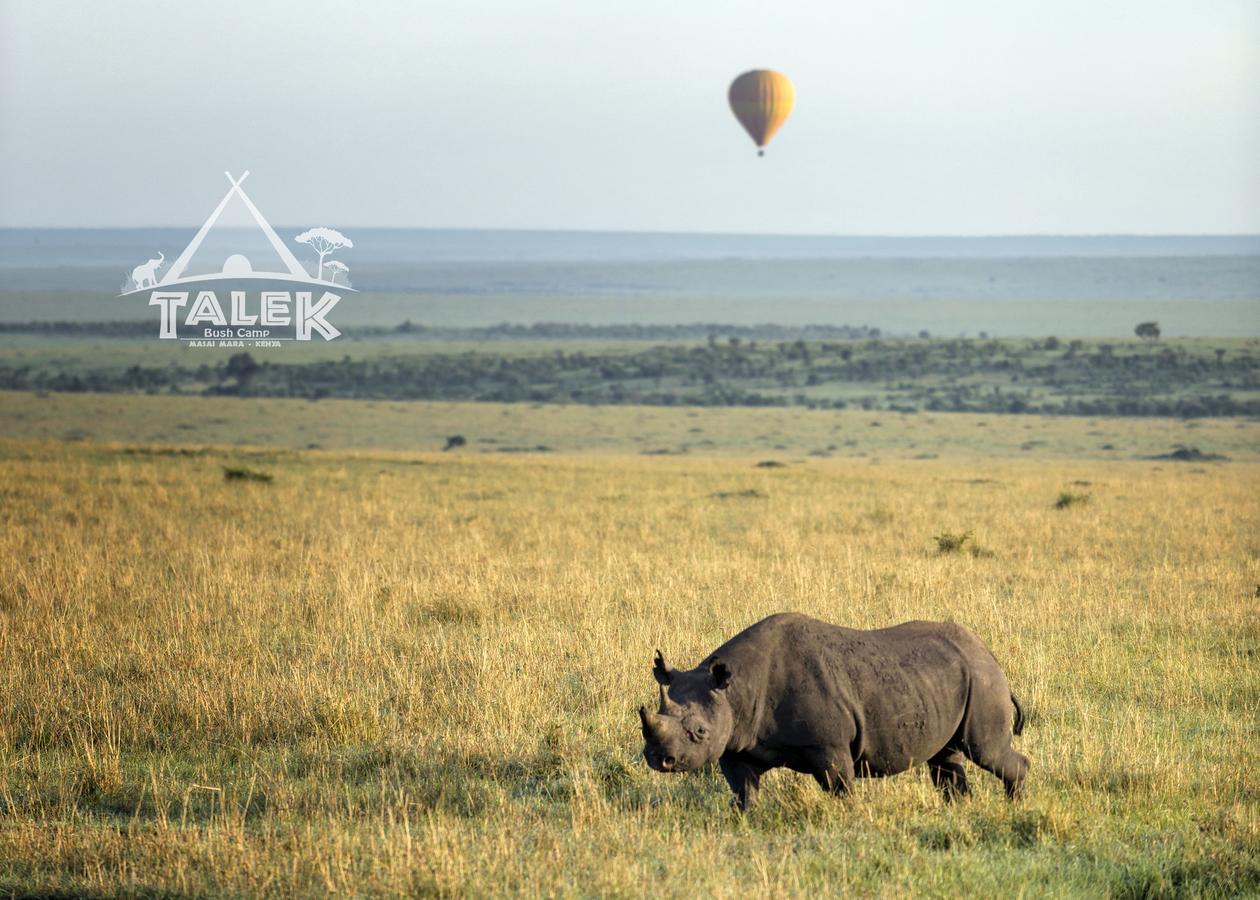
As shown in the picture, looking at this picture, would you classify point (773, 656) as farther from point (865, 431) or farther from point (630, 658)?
point (865, 431)

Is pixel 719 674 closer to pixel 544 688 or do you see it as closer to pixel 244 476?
pixel 544 688

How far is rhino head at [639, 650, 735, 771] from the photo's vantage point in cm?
646

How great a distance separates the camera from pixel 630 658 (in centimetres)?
1095

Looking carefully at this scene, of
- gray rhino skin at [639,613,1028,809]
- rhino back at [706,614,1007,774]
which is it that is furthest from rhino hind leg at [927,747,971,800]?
rhino back at [706,614,1007,774]

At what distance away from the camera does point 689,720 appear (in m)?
6.59

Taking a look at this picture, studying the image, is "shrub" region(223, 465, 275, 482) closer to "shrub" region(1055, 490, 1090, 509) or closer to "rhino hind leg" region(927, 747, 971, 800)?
"shrub" region(1055, 490, 1090, 509)

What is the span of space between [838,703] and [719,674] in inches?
30.1

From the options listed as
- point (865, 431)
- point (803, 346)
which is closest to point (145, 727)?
point (865, 431)

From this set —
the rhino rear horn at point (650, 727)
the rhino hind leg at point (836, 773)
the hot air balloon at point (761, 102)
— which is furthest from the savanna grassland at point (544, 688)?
the hot air balloon at point (761, 102)

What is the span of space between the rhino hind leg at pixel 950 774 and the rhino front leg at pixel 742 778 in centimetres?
103

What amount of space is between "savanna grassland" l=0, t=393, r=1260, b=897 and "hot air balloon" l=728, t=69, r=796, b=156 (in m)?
44.2

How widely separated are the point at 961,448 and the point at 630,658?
41.4 meters

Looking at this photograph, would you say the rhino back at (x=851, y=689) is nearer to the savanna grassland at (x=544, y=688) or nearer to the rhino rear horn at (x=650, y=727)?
the savanna grassland at (x=544, y=688)

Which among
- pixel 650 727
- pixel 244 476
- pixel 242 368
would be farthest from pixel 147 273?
pixel 650 727
